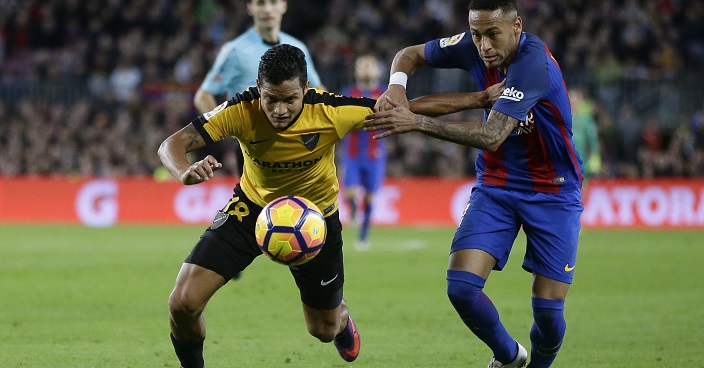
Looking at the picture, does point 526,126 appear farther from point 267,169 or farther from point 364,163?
point 364,163

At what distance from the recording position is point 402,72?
6.64m

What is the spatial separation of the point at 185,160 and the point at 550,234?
84.5 inches

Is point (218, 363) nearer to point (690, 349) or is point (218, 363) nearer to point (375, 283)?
point (690, 349)

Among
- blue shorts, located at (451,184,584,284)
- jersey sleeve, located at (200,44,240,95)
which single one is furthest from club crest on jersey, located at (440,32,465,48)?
jersey sleeve, located at (200,44,240,95)

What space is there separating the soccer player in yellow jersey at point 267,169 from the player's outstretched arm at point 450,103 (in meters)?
0.29

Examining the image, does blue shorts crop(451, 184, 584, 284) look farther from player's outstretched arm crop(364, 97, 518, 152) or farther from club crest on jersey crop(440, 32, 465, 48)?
club crest on jersey crop(440, 32, 465, 48)

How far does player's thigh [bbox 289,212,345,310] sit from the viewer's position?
674 centimetres

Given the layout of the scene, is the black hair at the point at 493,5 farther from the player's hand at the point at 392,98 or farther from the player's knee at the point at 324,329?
the player's knee at the point at 324,329

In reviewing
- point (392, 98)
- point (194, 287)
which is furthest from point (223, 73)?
point (194, 287)

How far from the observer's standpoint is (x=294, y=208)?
615cm

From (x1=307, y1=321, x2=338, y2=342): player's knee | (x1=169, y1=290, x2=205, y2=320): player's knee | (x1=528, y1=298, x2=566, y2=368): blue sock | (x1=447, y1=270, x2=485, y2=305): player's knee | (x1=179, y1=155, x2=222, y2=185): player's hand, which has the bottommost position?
(x1=307, y1=321, x2=338, y2=342): player's knee

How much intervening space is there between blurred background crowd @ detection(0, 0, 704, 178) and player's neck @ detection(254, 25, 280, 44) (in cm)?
1259

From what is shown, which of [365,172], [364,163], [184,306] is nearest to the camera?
[184,306]

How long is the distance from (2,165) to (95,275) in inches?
397
